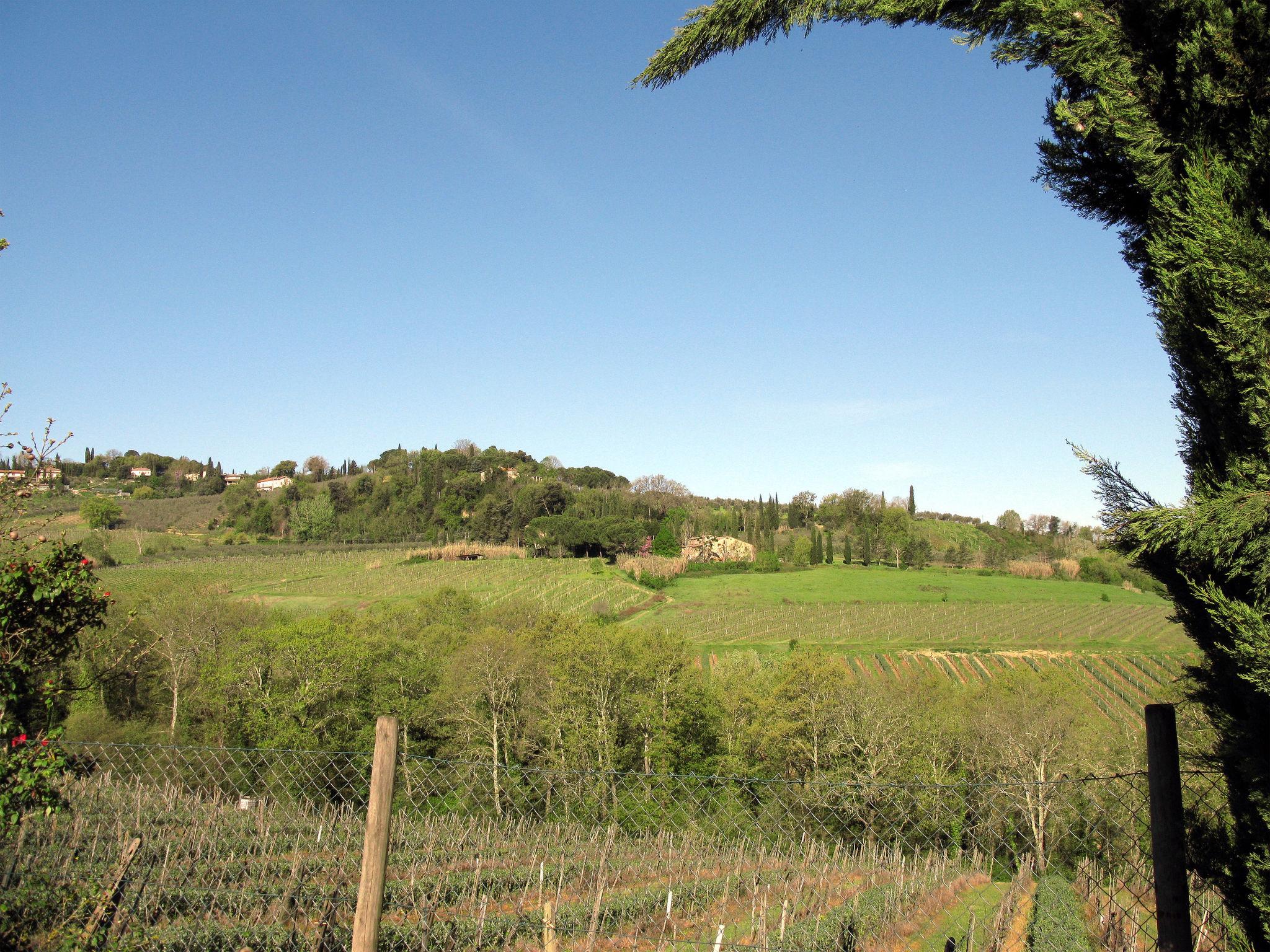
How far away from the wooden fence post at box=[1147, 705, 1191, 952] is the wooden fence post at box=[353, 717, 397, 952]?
2674mm

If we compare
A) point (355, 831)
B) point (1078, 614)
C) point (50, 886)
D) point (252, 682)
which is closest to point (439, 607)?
point (252, 682)

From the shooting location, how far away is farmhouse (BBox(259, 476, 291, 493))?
126250 millimetres

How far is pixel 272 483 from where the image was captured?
13975cm

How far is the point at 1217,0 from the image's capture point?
243 centimetres

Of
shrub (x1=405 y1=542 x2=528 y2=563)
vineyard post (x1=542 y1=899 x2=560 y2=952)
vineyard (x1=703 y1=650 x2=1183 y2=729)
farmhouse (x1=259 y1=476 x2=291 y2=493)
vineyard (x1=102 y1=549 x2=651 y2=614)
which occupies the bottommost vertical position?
vineyard (x1=703 y1=650 x2=1183 y2=729)

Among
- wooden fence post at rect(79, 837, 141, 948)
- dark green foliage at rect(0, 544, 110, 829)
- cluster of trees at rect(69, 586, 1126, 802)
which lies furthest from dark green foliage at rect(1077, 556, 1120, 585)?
dark green foliage at rect(0, 544, 110, 829)

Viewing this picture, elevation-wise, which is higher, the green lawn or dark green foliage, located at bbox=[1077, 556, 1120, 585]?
dark green foliage, located at bbox=[1077, 556, 1120, 585]

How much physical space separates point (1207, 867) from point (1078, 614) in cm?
7552

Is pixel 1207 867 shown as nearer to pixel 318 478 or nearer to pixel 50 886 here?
pixel 50 886

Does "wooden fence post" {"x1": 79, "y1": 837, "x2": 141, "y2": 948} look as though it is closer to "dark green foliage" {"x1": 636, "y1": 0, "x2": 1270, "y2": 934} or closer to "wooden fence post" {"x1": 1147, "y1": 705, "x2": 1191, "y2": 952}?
"wooden fence post" {"x1": 1147, "y1": 705, "x2": 1191, "y2": 952}

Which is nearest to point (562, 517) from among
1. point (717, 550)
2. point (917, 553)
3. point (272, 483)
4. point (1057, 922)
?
point (717, 550)

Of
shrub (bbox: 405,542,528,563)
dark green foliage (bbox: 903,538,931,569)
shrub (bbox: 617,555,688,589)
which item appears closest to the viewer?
shrub (bbox: 617,555,688,589)

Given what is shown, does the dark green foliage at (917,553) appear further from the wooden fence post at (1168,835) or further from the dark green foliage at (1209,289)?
the wooden fence post at (1168,835)

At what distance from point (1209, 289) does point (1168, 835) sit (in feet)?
5.93
